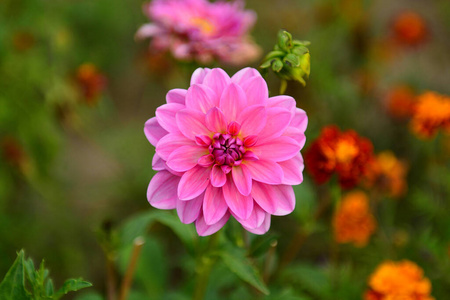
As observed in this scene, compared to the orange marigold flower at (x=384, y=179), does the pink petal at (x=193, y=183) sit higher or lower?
higher

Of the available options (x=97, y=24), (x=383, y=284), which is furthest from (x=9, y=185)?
(x=383, y=284)

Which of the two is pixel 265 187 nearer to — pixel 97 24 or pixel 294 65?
pixel 294 65

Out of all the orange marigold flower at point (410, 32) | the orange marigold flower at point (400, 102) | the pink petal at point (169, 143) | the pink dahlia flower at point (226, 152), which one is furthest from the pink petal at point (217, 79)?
the orange marigold flower at point (410, 32)

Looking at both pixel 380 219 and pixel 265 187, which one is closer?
pixel 265 187

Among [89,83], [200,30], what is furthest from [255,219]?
[89,83]

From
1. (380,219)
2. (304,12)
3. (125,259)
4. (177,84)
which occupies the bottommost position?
(380,219)

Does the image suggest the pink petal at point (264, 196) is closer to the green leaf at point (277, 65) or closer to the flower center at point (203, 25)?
the green leaf at point (277, 65)

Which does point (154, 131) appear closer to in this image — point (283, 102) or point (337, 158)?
point (283, 102)
